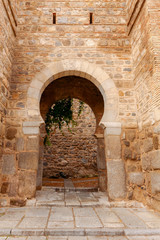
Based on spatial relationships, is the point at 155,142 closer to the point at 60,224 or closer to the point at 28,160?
the point at 60,224

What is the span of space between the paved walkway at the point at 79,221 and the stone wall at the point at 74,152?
5769 mm

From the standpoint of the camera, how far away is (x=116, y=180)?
12.7ft

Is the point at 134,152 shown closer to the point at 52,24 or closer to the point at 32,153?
the point at 32,153

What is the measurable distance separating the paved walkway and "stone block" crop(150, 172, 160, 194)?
384 mm

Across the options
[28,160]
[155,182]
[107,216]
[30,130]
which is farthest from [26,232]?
[155,182]

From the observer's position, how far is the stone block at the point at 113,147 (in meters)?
4.02

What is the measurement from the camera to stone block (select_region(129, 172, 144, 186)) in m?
3.87

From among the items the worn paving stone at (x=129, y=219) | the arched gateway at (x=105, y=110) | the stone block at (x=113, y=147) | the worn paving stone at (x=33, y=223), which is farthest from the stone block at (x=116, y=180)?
the worn paving stone at (x=33, y=223)

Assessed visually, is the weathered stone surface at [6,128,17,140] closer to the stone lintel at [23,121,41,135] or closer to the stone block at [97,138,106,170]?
the stone lintel at [23,121,41,135]

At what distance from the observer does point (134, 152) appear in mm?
4109

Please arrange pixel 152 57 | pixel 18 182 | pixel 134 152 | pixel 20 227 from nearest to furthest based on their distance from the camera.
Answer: pixel 20 227 → pixel 152 57 → pixel 18 182 → pixel 134 152

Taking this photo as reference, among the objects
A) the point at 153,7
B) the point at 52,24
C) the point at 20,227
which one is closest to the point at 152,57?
the point at 153,7

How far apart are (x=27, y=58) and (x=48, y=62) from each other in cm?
56

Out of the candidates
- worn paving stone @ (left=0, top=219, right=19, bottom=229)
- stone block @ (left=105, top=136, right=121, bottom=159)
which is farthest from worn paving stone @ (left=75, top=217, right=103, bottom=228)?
Answer: stone block @ (left=105, top=136, right=121, bottom=159)
